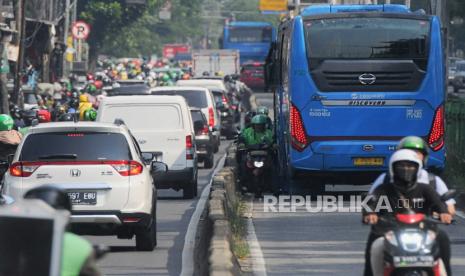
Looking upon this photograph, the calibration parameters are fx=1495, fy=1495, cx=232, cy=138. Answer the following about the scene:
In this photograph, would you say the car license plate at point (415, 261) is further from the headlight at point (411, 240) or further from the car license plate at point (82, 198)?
the car license plate at point (82, 198)

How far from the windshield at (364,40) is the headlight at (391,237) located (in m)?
13.7

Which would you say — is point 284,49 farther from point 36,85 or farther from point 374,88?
point 36,85

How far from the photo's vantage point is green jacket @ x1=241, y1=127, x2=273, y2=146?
2577 centimetres

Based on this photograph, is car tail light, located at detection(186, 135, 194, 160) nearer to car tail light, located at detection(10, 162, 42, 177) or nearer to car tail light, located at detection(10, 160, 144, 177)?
car tail light, located at detection(10, 160, 144, 177)

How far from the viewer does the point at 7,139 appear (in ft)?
63.8

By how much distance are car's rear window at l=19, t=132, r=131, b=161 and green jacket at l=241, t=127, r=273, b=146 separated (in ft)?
30.4

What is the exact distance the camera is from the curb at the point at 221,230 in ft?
39.9

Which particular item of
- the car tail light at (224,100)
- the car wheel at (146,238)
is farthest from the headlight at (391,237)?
the car tail light at (224,100)

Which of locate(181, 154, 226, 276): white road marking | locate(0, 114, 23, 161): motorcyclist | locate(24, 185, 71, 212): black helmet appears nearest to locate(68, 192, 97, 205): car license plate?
locate(181, 154, 226, 276): white road marking

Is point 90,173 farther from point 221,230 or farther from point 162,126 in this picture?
point 162,126

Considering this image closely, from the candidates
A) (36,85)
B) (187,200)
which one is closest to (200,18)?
(36,85)

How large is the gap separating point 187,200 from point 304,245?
8380 mm

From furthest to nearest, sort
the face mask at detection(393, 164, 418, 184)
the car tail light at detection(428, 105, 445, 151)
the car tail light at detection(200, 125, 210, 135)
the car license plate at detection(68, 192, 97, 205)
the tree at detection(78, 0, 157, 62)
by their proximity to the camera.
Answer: the tree at detection(78, 0, 157, 62) < the car tail light at detection(200, 125, 210, 135) < the car tail light at detection(428, 105, 445, 151) < the car license plate at detection(68, 192, 97, 205) < the face mask at detection(393, 164, 418, 184)

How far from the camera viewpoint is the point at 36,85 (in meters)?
57.8
